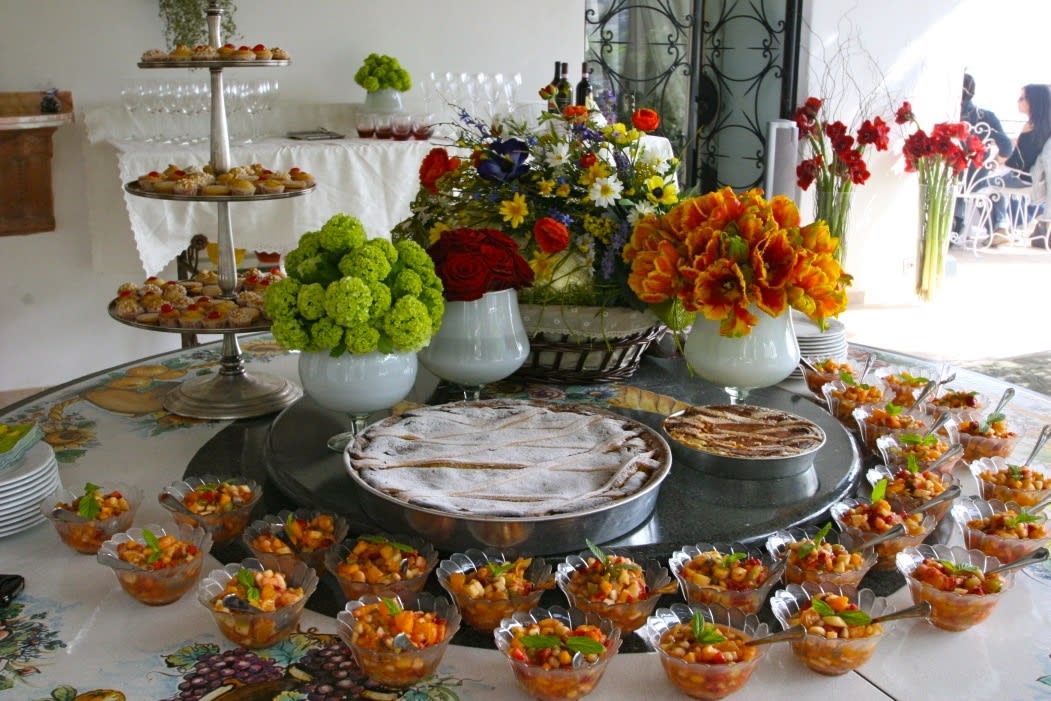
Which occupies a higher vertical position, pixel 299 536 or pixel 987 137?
pixel 987 137

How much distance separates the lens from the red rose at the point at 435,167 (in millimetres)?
1936

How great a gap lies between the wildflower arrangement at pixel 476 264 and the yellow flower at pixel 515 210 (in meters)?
0.13

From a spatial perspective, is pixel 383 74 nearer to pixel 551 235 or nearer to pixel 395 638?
pixel 551 235

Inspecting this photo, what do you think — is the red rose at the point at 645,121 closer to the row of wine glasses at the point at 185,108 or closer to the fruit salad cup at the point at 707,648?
the fruit salad cup at the point at 707,648

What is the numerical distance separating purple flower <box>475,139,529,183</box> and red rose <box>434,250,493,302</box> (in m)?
0.26

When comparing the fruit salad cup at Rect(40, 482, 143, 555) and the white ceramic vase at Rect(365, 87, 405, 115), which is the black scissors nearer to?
the fruit salad cup at Rect(40, 482, 143, 555)

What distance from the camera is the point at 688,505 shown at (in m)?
1.44

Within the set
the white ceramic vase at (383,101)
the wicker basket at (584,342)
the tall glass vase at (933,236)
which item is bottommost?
the tall glass vase at (933,236)

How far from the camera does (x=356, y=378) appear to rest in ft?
5.05

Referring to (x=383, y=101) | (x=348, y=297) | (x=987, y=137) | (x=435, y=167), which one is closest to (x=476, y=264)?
(x=348, y=297)

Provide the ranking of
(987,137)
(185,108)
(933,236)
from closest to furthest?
(185,108)
(933,236)
(987,137)

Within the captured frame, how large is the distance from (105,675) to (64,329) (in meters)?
3.41

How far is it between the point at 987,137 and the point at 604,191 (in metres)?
5.44

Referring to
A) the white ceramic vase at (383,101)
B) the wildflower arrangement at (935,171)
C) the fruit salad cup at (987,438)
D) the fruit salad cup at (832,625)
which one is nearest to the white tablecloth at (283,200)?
the white ceramic vase at (383,101)
